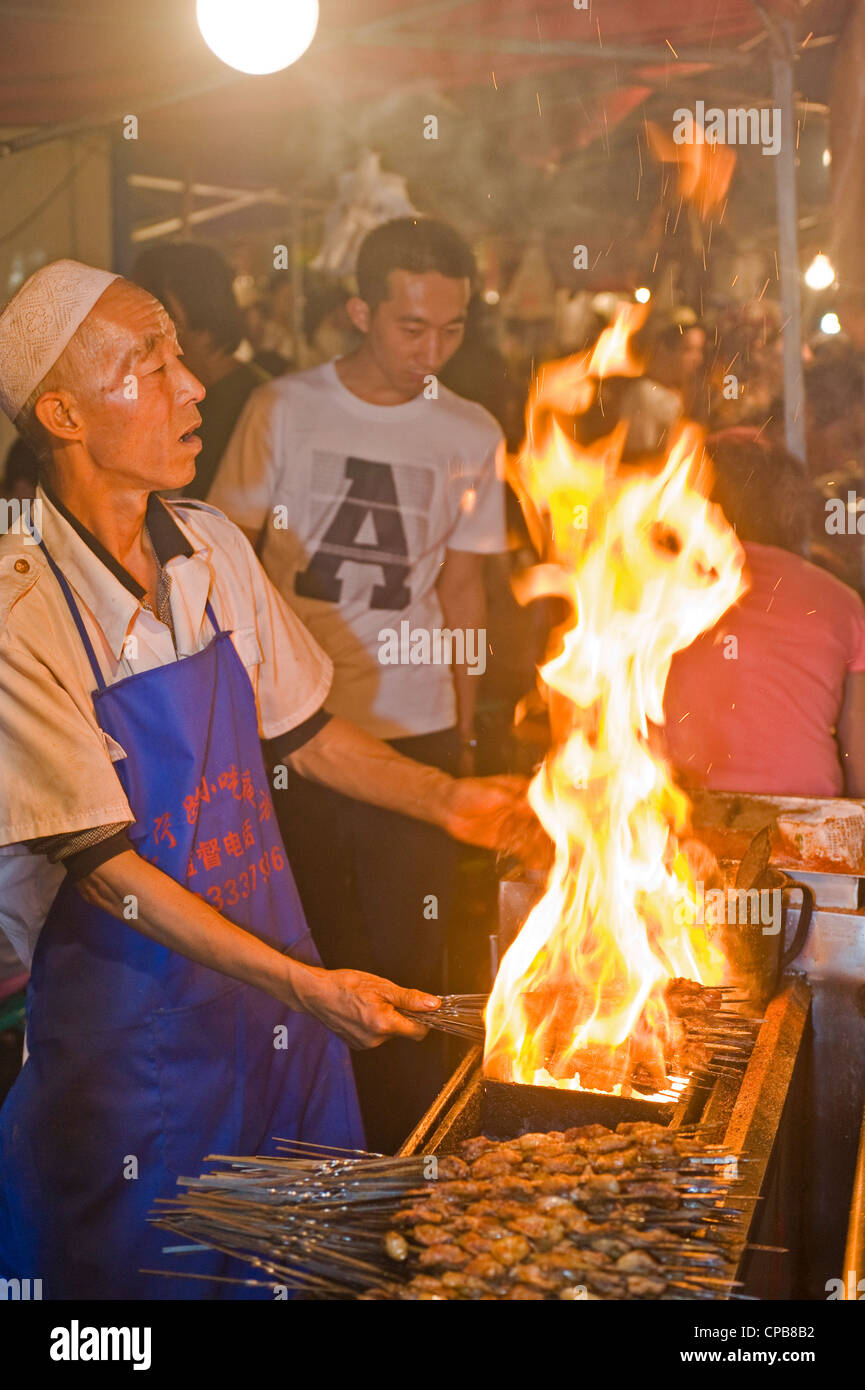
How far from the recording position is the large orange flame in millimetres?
2422

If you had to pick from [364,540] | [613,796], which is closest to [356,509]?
[364,540]

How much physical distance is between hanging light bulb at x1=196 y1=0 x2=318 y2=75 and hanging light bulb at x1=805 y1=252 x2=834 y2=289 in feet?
6.49

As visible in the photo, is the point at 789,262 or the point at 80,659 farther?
the point at 789,262

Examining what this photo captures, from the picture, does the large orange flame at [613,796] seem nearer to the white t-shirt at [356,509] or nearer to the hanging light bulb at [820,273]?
the white t-shirt at [356,509]

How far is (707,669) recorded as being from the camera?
3.52 metres

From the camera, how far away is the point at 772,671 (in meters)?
3.50

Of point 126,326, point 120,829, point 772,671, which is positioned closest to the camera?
point 120,829

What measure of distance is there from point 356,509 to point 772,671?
143cm

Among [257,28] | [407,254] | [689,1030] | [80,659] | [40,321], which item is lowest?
[689,1030]

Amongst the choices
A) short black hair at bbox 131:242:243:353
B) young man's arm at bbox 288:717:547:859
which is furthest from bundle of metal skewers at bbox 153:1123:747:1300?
short black hair at bbox 131:242:243:353

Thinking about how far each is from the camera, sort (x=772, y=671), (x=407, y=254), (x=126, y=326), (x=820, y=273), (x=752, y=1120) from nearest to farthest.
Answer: (x=752, y=1120), (x=126, y=326), (x=772, y=671), (x=407, y=254), (x=820, y=273)

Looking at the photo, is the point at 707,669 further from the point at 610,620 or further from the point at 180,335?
the point at 180,335

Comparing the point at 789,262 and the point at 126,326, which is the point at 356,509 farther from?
the point at 789,262

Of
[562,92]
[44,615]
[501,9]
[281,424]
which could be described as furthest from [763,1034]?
[562,92]
